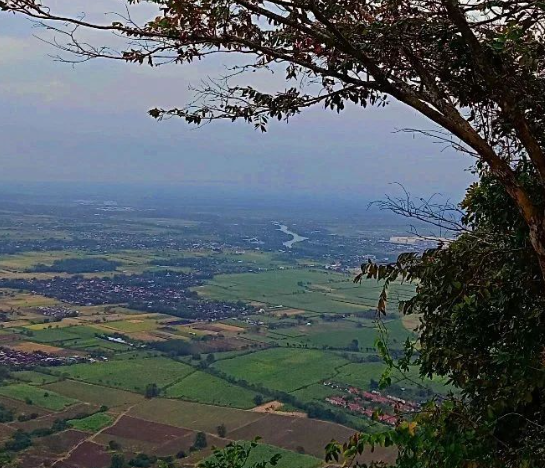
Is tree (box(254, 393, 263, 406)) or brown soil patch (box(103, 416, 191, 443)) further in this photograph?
tree (box(254, 393, 263, 406))

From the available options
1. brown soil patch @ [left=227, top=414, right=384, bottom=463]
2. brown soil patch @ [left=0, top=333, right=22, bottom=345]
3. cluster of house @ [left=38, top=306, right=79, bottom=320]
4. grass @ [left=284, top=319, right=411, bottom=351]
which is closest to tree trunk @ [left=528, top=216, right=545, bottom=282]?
brown soil patch @ [left=227, top=414, right=384, bottom=463]

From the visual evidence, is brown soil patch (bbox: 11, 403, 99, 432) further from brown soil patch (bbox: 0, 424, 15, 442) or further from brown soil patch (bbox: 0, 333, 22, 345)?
brown soil patch (bbox: 0, 333, 22, 345)

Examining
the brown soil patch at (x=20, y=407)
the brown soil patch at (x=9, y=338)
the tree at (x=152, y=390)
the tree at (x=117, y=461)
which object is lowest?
the brown soil patch at (x=9, y=338)

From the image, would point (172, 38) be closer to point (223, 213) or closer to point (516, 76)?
point (516, 76)

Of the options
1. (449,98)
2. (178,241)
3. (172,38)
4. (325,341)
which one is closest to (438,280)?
(449,98)

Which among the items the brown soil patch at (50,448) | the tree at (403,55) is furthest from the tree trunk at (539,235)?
the brown soil patch at (50,448)

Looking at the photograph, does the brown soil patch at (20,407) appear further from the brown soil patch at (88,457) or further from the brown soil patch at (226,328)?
the brown soil patch at (226,328)
